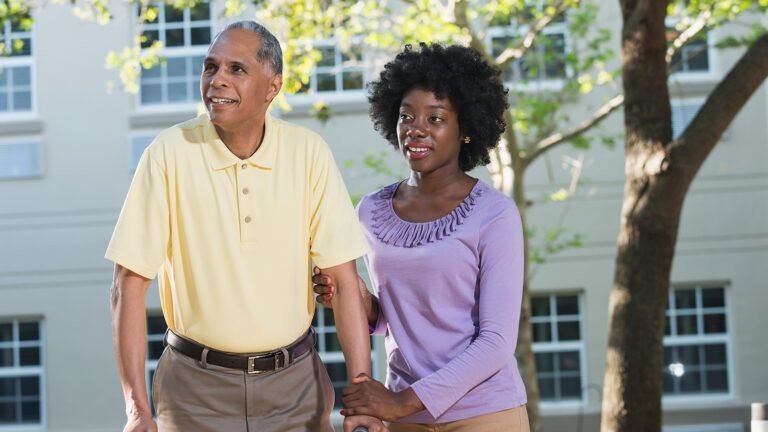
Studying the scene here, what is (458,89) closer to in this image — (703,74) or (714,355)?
(703,74)

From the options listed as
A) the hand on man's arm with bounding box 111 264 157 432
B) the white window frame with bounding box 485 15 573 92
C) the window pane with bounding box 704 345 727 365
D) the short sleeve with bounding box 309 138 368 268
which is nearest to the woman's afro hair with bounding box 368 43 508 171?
the short sleeve with bounding box 309 138 368 268

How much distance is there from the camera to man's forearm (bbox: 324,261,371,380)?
12.7ft

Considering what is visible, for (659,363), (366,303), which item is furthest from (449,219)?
(659,363)

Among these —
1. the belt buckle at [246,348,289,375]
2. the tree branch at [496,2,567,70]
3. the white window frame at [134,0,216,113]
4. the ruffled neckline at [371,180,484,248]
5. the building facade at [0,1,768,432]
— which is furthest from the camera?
the white window frame at [134,0,216,113]

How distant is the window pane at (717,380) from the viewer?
1633cm

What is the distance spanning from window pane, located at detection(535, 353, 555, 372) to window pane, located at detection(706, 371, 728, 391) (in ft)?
6.40

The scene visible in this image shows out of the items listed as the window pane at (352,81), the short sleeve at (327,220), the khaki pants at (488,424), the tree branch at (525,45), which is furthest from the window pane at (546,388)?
the short sleeve at (327,220)

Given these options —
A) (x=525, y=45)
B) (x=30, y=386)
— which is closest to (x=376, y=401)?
(x=525, y=45)

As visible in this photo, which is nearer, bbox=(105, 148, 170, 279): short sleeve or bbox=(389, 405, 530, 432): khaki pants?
bbox=(105, 148, 170, 279): short sleeve

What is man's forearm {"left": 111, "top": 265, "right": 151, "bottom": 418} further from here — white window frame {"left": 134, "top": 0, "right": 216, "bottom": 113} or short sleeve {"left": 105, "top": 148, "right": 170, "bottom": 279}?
white window frame {"left": 134, "top": 0, "right": 216, "bottom": 113}

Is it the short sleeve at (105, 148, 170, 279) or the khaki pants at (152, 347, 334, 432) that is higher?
the short sleeve at (105, 148, 170, 279)

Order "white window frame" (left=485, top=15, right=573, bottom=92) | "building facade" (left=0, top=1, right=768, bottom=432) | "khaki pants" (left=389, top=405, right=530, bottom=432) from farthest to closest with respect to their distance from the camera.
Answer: "building facade" (left=0, top=1, right=768, bottom=432) < "white window frame" (left=485, top=15, right=573, bottom=92) < "khaki pants" (left=389, top=405, right=530, bottom=432)

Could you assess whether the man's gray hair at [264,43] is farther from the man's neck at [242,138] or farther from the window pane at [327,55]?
the window pane at [327,55]

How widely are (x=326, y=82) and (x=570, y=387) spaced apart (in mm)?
4818
